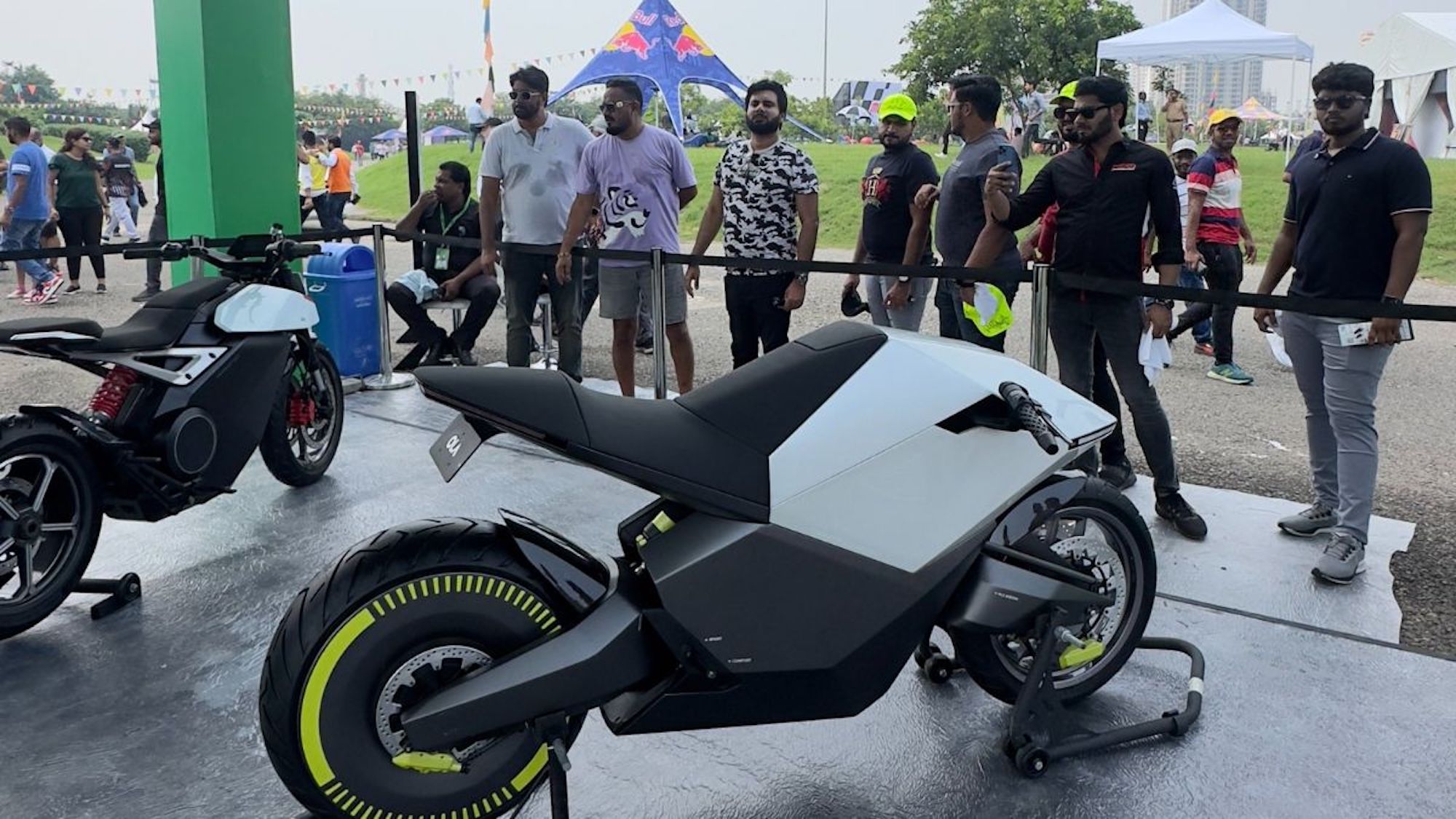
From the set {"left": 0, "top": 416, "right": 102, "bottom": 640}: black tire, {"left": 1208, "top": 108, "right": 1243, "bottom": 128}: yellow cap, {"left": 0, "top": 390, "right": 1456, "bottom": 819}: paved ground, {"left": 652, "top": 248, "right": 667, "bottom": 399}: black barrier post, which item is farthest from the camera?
{"left": 1208, "top": 108, "right": 1243, "bottom": 128}: yellow cap

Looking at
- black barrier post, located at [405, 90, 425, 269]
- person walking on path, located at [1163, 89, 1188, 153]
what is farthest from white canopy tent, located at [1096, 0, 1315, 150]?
black barrier post, located at [405, 90, 425, 269]

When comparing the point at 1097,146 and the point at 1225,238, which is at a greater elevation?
the point at 1097,146

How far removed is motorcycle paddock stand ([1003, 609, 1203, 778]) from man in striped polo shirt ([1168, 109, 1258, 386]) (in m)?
5.66

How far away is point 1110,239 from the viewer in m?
4.51

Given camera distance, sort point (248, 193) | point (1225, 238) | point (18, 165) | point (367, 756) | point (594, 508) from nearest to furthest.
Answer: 1. point (367, 756)
2. point (594, 508)
3. point (248, 193)
4. point (1225, 238)
5. point (18, 165)

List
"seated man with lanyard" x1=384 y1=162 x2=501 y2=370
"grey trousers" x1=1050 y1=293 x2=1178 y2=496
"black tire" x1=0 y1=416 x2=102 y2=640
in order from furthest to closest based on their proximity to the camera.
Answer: "seated man with lanyard" x1=384 y1=162 x2=501 y2=370 → "grey trousers" x1=1050 y1=293 x2=1178 y2=496 → "black tire" x1=0 y1=416 x2=102 y2=640

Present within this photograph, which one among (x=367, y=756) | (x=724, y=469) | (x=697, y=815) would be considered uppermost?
(x=724, y=469)

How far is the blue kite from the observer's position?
23.2 metres

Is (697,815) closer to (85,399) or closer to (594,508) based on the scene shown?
(594,508)

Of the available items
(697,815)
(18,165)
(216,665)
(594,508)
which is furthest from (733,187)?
(18,165)

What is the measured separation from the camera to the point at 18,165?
1222cm

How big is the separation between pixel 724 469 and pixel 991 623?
764mm

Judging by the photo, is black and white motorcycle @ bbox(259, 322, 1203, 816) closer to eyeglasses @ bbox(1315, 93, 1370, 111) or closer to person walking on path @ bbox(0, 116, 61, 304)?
eyeglasses @ bbox(1315, 93, 1370, 111)

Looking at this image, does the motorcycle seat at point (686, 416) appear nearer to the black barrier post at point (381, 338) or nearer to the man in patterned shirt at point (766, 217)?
the man in patterned shirt at point (766, 217)
